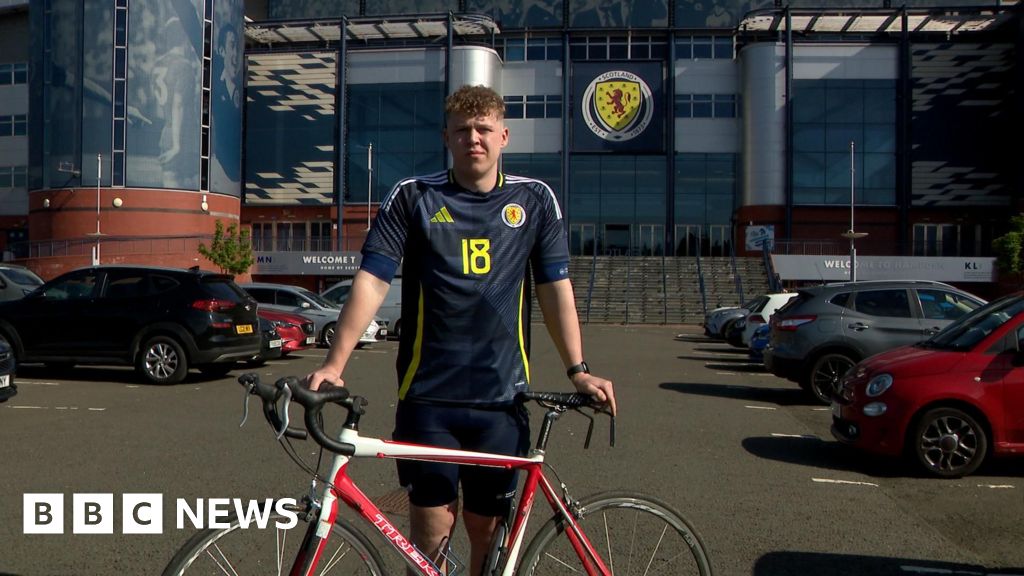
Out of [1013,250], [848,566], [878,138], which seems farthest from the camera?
[878,138]

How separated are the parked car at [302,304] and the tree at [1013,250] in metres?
31.6

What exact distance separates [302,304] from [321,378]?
59.1 feet

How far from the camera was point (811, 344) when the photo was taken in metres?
11.3

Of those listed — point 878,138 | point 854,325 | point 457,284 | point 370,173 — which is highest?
point 878,138

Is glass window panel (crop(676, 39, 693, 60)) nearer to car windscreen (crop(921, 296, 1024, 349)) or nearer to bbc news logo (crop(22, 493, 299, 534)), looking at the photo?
car windscreen (crop(921, 296, 1024, 349))

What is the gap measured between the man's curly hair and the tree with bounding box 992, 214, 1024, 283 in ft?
138

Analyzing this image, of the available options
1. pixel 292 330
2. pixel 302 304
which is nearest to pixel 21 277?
pixel 292 330

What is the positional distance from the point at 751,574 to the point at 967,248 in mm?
47041

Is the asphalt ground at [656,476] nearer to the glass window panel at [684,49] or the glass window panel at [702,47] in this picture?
the glass window panel at [684,49]

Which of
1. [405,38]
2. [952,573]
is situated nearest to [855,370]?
[952,573]

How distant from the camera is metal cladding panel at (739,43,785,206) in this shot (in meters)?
50.2

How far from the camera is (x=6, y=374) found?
9.01 metres

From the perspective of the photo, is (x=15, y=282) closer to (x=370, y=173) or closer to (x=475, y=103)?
(x=475, y=103)

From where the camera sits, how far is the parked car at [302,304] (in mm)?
19875
